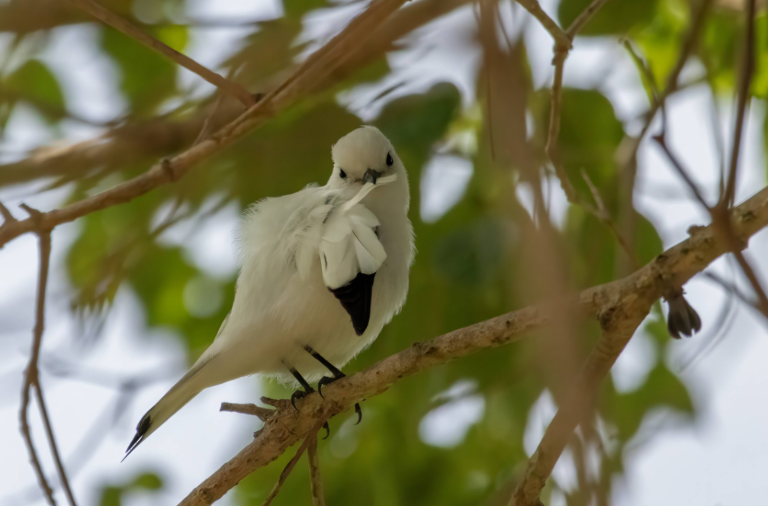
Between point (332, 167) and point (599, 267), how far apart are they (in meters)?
1.44

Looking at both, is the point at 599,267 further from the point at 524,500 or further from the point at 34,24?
the point at 34,24

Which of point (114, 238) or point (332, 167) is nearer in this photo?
point (332, 167)

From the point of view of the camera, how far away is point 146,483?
4.49 metres

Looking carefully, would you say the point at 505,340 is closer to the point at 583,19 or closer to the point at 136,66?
the point at 583,19

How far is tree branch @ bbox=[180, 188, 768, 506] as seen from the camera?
1720 mm

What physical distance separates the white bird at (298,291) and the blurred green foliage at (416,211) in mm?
307

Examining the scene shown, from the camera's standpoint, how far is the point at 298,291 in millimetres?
2973

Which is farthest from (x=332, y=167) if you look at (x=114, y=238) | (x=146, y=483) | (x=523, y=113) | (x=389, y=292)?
(x=523, y=113)

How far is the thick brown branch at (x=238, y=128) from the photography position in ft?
7.67

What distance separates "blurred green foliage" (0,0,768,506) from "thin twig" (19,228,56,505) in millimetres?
853

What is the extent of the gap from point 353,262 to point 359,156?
1090mm

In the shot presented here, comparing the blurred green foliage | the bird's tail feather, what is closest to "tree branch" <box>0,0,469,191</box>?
the blurred green foliage

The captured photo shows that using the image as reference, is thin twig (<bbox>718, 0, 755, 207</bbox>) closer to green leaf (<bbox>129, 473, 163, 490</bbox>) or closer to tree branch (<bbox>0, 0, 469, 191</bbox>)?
tree branch (<bbox>0, 0, 469, 191</bbox>)

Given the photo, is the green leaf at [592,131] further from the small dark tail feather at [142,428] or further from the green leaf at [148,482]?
the green leaf at [148,482]
